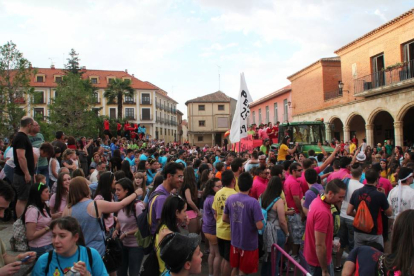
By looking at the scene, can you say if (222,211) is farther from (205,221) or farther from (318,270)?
(318,270)

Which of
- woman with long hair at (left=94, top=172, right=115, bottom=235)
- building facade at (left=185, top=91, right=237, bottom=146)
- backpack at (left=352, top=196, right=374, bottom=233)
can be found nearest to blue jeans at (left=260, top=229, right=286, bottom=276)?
backpack at (left=352, top=196, right=374, bottom=233)

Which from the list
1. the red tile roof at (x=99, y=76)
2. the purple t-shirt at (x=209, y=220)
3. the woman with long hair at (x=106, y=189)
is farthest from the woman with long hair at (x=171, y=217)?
the red tile roof at (x=99, y=76)

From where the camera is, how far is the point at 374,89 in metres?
20.9

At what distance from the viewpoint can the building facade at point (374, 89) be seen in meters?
19.2

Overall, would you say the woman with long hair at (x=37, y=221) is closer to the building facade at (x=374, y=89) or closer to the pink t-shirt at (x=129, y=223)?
the pink t-shirt at (x=129, y=223)

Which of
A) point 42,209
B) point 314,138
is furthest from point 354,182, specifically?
point 314,138

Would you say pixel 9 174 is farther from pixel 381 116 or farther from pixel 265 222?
pixel 381 116

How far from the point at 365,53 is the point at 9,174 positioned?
23.0m

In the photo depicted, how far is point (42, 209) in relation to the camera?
393cm

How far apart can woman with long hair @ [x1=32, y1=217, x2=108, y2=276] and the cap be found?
2.51 ft

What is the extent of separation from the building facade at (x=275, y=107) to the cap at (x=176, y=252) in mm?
33105

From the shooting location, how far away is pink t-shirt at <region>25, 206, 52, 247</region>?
12.4ft

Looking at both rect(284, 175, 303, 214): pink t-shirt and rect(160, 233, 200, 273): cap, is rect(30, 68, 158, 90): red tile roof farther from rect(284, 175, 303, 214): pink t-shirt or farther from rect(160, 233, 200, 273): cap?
rect(160, 233, 200, 273): cap

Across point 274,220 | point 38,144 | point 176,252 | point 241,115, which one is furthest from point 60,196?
point 241,115
